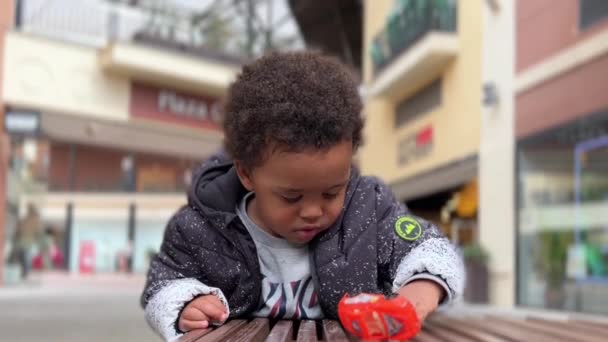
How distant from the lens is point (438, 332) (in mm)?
1672

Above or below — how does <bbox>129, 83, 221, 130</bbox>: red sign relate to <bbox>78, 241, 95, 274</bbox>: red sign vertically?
above

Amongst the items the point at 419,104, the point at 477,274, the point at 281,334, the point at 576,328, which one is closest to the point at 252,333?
the point at 281,334

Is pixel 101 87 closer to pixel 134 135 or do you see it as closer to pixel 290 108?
pixel 134 135

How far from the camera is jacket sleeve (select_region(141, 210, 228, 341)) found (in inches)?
68.1

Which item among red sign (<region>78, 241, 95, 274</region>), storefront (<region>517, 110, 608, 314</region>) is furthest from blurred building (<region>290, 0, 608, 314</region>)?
red sign (<region>78, 241, 95, 274</region>)

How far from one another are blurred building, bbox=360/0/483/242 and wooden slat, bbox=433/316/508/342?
9617 millimetres

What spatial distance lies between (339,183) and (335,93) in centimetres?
20

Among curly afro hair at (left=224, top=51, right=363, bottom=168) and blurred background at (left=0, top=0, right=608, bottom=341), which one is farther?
blurred background at (left=0, top=0, right=608, bottom=341)

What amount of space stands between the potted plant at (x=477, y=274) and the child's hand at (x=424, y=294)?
9626 millimetres

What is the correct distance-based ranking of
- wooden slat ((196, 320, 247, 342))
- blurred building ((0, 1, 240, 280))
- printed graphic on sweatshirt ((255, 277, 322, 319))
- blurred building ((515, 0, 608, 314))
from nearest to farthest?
wooden slat ((196, 320, 247, 342))
printed graphic on sweatshirt ((255, 277, 322, 319))
blurred building ((515, 0, 608, 314))
blurred building ((0, 1, 240, 280))

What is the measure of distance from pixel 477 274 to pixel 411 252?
961cm

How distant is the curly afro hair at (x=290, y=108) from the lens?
5.17ft

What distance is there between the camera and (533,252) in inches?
394

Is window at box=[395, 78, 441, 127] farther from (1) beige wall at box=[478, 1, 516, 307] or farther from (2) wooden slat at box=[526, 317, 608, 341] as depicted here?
(2) wooden slat at box=[526, 317, 608, 341]
